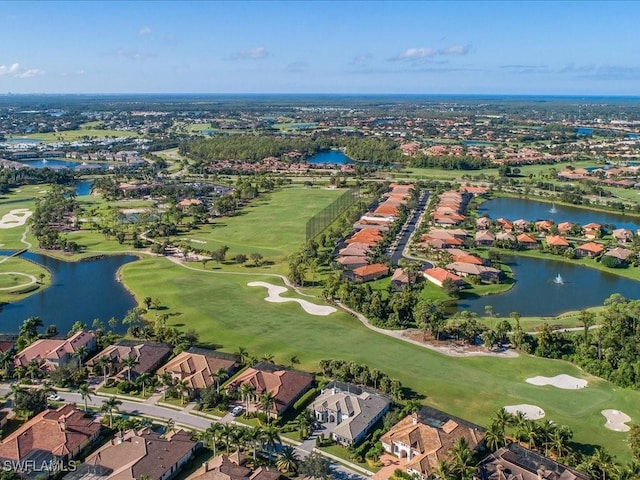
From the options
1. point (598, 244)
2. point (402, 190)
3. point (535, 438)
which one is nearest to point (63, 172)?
point (402, 190)

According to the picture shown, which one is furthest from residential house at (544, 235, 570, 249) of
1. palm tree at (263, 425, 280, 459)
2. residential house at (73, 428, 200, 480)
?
residential house at (73, 428, 200, 480)

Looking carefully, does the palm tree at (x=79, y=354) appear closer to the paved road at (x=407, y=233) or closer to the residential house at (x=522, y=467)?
the residential house at (x=522, y=467)

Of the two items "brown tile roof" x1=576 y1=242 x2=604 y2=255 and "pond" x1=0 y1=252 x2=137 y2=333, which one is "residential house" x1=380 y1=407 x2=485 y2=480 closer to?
"pond" x1=0 y1=252 x2=137 y2=333

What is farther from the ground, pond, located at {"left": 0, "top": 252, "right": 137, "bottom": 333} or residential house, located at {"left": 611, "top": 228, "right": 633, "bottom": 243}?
residential house, located at {"left": 611, "top": 228, "right": 633, "bottom": 243}

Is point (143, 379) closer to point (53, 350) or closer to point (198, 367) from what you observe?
point (198, 367)

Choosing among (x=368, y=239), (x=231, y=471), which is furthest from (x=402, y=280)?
(x=231, y=471)
